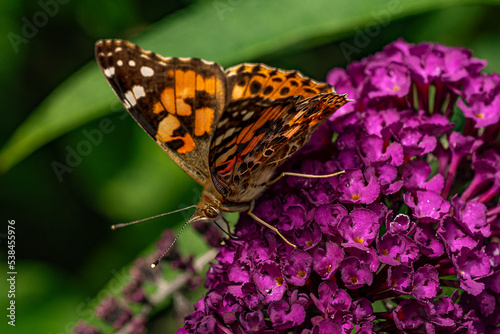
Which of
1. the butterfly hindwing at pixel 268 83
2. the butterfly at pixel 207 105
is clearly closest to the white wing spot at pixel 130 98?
the butterfly at pixel 207 105

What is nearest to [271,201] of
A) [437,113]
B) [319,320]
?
[319,320]

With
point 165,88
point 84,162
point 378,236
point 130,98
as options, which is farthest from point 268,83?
point 84,162

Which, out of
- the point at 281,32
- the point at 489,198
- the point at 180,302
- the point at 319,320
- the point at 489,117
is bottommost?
the point at 180,302

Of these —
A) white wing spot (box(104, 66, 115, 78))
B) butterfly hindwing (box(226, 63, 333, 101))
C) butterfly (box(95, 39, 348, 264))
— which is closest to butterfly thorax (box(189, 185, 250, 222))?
butterfly (box(95, 39, 348, 264))

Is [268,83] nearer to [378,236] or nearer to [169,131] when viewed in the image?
[169,131]

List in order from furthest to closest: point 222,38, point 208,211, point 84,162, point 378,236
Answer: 1. point 84,162
2. point 222,38
3. point 208,211
4. point 378,236

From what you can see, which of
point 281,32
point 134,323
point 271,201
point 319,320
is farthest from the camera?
point 134,323

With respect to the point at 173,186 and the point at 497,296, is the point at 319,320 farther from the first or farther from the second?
the point at 173,186
